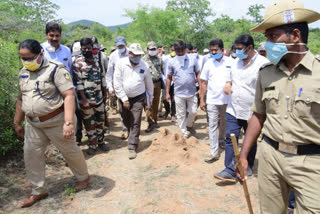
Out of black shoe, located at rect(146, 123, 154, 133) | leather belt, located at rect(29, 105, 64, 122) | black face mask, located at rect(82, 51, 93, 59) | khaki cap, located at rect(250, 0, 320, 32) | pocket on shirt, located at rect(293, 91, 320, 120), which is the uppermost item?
khaki cap, located at rect(250, 0, 320, 32)

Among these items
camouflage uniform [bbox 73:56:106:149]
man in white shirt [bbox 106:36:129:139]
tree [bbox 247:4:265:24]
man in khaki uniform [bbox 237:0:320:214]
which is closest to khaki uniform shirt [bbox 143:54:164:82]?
man in white shirt [bbox 106:36:129:139]

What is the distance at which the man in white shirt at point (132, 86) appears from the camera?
5203 millimetres

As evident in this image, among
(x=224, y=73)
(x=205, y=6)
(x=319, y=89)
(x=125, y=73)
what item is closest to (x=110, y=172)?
(x=125, y=73)

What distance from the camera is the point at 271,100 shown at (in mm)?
2111

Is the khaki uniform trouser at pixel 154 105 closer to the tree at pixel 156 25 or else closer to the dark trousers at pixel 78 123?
the dark trousers at pixel 78 123

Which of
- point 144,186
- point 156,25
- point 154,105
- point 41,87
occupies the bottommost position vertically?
point 144,186

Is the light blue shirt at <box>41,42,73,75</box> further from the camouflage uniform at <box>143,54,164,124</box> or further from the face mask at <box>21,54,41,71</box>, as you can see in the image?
the camouflage uniform at <box>143,54,164,124</box>

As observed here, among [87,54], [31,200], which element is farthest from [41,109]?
[87,54]

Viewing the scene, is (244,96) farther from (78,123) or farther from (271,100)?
(78,123)

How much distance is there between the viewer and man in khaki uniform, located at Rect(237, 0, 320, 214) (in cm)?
188

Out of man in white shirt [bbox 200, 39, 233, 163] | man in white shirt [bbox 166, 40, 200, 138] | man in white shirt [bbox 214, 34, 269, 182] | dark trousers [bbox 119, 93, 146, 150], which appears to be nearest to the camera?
man in white shirt [bbox 214, 34, 269, 182]

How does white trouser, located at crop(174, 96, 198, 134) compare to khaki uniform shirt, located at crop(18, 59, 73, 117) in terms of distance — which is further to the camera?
white trouser, located at crop(174, 96, 198, 134)

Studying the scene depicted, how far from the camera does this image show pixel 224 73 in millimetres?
4781

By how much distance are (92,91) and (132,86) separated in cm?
78
